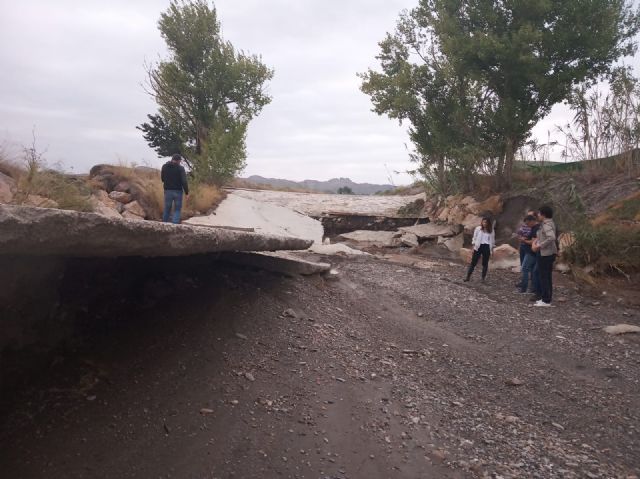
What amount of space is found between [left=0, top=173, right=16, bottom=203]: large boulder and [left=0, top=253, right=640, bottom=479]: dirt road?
189 inches

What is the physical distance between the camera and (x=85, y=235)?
2.17 m

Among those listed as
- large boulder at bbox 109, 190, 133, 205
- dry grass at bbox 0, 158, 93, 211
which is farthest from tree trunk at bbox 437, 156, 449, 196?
dry grass at bbox 0, 158, 93, 211

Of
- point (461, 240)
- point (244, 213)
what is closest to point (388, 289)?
point (461, 240)

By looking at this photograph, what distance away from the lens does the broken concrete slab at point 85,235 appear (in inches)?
74.9

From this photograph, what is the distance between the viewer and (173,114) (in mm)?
20984

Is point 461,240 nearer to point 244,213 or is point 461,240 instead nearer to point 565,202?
point 565,202

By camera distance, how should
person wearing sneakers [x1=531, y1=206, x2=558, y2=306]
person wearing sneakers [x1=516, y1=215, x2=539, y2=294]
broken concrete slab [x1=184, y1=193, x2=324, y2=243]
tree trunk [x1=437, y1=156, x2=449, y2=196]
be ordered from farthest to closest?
1. tree trunk [x1=437, y1=156, x2=449, y2=196]
2. broken concrete slab [x1=184, y1=193, x2=324, y2=243]
3. person wearing sneakers [x1=516, y1=215, x2=539, y2=294]
4. person wearing sneakers [x1=531, y1=206, x2=558, y2=306]

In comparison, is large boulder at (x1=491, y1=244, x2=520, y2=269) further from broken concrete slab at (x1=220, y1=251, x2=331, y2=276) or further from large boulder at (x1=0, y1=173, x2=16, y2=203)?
large boulder at (x1=0, y1=173, x2=16, y2=203)

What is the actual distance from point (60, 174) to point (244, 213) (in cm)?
624

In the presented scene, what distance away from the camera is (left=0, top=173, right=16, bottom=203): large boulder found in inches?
280

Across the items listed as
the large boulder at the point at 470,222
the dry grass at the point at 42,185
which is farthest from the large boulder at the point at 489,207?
the dry grass at the point at 42,185

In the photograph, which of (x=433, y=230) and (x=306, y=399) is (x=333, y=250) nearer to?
(x=433, y=230)

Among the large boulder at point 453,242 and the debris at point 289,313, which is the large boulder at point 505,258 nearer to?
the large boulder at point 453,242

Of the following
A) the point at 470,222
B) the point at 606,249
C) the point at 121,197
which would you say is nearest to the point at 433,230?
the point at 470,222
